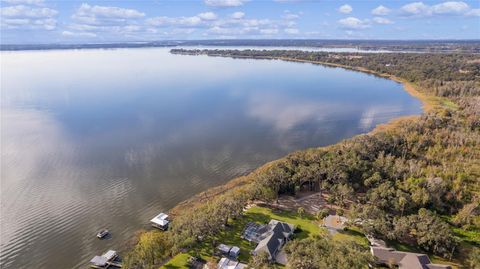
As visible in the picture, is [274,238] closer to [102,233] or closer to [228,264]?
[228,264]

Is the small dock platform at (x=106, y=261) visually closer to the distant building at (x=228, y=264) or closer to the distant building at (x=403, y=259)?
the distant building at (x=228, y=264)

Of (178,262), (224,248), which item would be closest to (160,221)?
(178,262)

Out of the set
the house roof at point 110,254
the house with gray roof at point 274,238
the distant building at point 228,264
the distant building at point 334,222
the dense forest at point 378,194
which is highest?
the dense forest at point 378,194

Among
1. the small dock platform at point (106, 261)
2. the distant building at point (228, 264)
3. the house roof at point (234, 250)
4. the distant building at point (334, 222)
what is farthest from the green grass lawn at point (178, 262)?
the distant building at point (334, 222)

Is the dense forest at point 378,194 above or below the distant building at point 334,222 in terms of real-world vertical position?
above

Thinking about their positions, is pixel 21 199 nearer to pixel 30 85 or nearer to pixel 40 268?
pixel 40 268

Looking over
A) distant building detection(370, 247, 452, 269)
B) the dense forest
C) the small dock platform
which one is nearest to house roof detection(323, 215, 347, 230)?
the dense forest

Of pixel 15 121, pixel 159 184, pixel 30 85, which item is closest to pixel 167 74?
pixel 30 85
